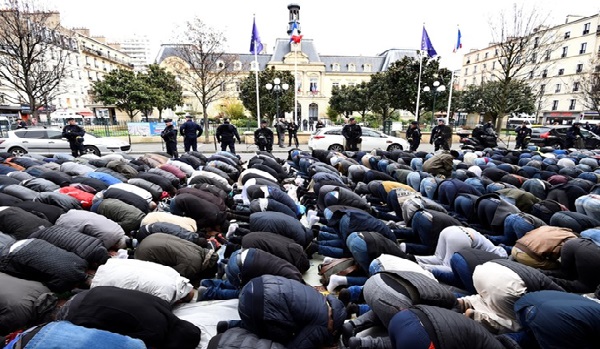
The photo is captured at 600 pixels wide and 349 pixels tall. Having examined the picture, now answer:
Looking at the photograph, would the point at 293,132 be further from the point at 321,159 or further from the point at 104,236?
the point at 104,236

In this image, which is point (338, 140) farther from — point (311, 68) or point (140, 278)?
point (311, 68)

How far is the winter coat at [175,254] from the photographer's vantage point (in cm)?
309

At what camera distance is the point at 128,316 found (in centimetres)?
201

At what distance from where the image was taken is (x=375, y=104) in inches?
1347

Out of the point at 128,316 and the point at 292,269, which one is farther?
the point at 292,269

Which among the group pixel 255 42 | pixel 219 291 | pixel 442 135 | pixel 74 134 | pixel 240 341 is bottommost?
pixel 219 291

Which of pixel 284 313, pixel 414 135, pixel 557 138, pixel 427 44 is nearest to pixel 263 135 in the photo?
pixel 414 135

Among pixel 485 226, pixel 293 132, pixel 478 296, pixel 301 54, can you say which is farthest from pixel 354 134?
pixel 301 54

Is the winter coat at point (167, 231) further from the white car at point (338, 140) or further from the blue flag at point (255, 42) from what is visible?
the blue flag at point (255, 42)

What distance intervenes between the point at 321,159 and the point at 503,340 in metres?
7.33

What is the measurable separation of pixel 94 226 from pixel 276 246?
227 centimetres

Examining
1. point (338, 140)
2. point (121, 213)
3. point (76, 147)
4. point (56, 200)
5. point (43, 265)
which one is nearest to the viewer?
point (43, 265)

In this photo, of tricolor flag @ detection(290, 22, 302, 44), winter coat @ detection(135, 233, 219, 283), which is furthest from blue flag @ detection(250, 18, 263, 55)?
winter coat @ detection(135, 233, 219, 283)

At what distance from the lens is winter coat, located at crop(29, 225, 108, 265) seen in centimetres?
307
